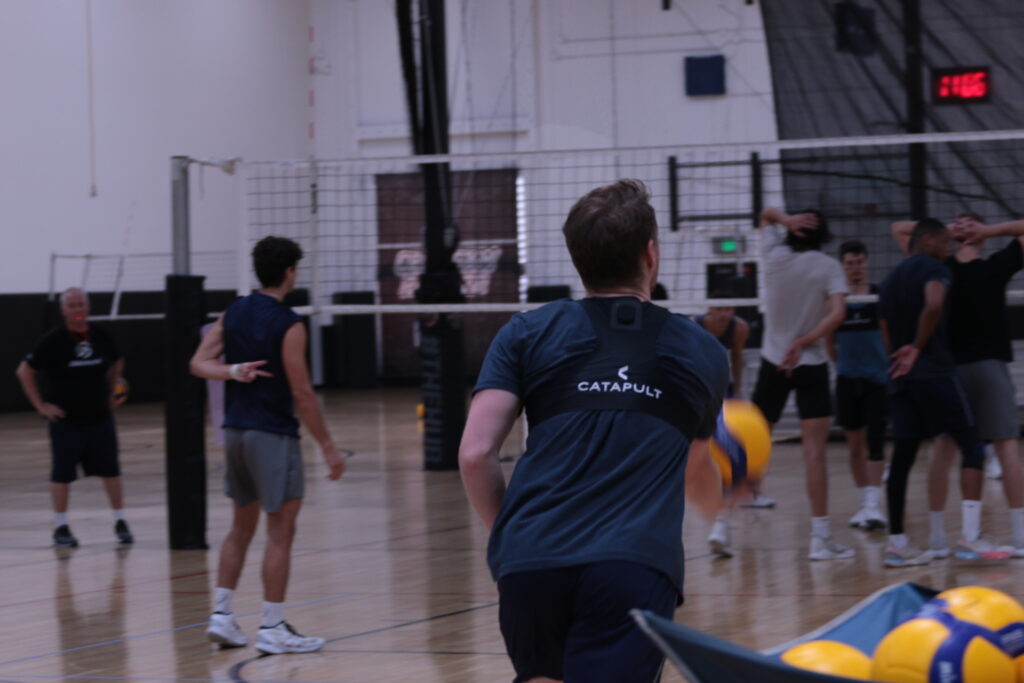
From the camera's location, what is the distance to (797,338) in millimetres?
7453

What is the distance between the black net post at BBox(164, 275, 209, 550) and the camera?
8250mm

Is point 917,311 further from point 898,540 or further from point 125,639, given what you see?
point 125,639

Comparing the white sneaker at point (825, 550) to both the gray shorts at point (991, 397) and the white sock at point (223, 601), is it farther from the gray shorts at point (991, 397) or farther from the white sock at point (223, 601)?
the white sock at point (223, 601)

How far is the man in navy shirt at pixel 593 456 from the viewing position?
2602 millimetres

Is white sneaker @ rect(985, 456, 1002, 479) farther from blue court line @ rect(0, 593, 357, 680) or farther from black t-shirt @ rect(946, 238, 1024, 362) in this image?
blue court line @ rect(0, 593, 357, 680)

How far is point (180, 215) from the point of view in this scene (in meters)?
8.38

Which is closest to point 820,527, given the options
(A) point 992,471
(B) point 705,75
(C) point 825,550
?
(C) point 825,550

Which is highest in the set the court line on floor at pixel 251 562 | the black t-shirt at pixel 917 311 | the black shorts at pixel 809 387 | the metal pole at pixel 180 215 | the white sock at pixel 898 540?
the metal pole at pixel 180 215

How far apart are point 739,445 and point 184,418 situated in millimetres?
5314

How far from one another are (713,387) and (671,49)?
60.0 feet

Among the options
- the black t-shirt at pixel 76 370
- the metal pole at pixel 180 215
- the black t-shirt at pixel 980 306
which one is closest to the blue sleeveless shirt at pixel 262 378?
the metal pole at pixel 180 215

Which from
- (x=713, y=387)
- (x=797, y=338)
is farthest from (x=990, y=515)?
(x=713, y=387)

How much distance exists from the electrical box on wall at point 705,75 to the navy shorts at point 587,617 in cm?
1827

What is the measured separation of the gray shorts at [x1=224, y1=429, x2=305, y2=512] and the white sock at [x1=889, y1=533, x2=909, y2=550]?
312 cm
